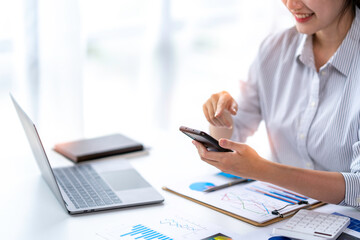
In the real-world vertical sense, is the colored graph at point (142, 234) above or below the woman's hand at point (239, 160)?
below

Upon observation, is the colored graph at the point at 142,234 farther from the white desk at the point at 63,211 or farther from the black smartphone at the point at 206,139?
the black smartphone at the point at 206,139

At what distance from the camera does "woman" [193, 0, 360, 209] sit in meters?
1.28

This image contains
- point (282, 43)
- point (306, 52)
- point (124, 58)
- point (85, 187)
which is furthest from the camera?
point (124, 58)

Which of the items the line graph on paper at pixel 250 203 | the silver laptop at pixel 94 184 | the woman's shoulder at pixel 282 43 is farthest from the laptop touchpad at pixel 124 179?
the woman's shoulder at pixel 282 43

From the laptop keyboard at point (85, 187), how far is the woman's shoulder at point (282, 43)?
75 centimetres

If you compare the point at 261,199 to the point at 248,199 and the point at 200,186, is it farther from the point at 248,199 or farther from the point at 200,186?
the point at 200,186

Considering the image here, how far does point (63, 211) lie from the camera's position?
Result: 1.30 m

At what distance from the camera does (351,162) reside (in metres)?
1.53

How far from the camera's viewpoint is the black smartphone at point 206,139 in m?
1.20

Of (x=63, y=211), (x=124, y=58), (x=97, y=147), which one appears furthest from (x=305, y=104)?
(x=124, y=58)

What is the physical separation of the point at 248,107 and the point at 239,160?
2.18 feet

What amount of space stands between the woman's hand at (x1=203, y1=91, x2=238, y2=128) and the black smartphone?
0.96 ft

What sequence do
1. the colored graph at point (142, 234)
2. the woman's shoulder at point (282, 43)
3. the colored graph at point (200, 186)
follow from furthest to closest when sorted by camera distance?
the woman's shoulder at point (282, 43) → the colored graph at point (200, 186) → the colored graph at point (142, 234)

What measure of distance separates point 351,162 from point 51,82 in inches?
56.6
